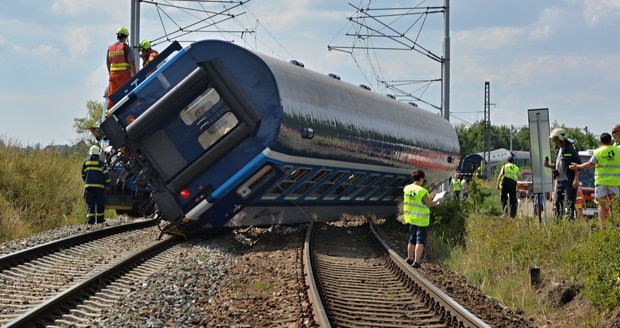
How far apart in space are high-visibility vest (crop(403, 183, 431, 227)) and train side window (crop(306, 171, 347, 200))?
171 inches

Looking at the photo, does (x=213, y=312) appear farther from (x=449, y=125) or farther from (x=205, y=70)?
(x=449, y=125)

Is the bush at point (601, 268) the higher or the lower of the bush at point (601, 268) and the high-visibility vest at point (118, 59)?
the lower

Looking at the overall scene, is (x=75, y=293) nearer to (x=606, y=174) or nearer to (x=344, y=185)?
→ (x=606, y=174)

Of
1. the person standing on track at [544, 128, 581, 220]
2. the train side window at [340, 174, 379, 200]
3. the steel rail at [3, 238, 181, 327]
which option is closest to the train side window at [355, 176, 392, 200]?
the train side window at [340, 174, 379, 200]

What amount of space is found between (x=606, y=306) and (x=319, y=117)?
25.4ft

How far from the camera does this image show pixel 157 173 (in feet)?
43.9

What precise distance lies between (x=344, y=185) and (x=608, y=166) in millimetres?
6238

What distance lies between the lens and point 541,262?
1160cm

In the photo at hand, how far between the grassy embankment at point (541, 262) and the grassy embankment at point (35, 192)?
831cm

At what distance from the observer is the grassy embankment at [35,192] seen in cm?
1670

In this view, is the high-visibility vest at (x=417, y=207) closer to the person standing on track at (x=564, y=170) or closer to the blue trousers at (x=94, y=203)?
the person standing on track at (x=564, y=170)

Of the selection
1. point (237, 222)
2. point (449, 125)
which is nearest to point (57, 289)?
point (237, 222)

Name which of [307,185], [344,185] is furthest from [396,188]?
[307,185]

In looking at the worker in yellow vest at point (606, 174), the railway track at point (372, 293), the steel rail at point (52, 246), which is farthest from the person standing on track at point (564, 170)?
the steel rail at point (52, 246)
